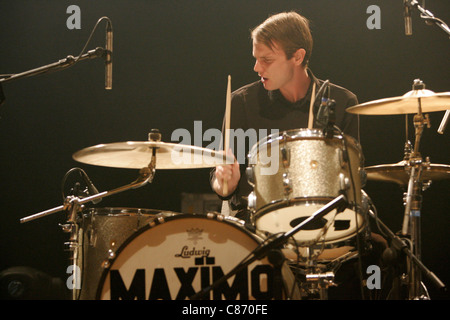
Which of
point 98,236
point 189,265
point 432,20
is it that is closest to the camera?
point 189,265

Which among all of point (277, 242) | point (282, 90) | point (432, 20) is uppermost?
point (432, 20)

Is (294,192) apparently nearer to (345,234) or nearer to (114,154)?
(345,234)

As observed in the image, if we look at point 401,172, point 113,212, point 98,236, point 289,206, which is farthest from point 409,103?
point 98,236

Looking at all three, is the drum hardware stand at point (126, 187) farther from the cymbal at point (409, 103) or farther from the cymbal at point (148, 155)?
the cymbal at point (409, 103)

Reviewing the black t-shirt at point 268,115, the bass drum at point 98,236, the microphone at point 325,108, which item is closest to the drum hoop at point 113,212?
the bass drum at point 98,236

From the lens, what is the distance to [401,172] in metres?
2.96

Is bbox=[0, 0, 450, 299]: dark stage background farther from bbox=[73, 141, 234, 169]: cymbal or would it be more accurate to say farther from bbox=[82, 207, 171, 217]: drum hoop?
bbox=[73, 141, 234, 169]: cymbal

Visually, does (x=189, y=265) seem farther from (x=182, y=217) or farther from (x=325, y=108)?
(x=325, y=108)

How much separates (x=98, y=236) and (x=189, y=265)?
747 mm

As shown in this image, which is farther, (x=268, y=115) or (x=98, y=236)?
(x=268, y=115)

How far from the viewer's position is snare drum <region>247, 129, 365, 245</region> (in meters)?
2.15

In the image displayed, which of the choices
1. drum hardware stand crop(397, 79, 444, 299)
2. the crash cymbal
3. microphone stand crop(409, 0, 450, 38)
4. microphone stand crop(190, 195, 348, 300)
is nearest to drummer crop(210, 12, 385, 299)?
the crash cymbal
